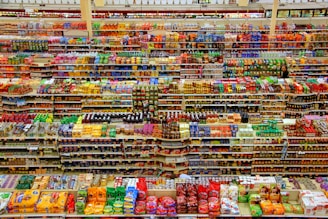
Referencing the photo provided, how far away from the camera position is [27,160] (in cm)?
940

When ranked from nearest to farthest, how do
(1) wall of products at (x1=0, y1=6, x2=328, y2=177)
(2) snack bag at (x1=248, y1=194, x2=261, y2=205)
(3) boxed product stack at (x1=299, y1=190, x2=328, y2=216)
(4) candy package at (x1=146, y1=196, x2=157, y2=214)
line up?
(3) boxed product stack at (x1=299, y1=190, x2=328, y2=216), (4) candy package at (x1=146, y1=196, x2=157, y2=214), (2) snack bag at (x1=248, y1=194, x2=261, y2=205), (1) wall of products at (x1=0, y1=6, x2=328, y2=177)

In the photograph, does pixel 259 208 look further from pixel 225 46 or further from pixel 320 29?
pixel 320 29

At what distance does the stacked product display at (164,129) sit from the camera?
22.2 feet

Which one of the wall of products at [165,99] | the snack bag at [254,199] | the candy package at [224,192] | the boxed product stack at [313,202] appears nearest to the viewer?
the boxed product stack at [313,202]

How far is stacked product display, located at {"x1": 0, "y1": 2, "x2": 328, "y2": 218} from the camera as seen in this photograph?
22.2 ft

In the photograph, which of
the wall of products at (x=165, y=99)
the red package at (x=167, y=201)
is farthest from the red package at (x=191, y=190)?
the wall of products at (x=165, y=99)

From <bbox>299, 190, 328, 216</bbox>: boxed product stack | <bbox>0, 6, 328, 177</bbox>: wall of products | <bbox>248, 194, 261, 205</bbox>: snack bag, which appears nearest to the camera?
<bbox>299, 190, 328, 216</bbox>: boxed product stack

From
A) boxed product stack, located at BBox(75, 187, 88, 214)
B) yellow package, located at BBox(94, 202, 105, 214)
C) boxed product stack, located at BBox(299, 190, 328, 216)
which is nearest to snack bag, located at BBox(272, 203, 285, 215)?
boxed product stack, located at BBox(299, 190, 328, 216)

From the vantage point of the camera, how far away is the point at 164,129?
9164 millimetres

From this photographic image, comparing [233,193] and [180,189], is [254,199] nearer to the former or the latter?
[233,193]

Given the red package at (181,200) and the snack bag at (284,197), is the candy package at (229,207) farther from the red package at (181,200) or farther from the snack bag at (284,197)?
the snack bag at (284,197)

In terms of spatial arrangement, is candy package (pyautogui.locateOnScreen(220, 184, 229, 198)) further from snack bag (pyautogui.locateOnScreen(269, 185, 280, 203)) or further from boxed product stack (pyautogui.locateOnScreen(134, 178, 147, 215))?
boxed product stack (pyautogui.locateOnScreen(134, 178, 147, 215))

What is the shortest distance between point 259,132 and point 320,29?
1129 centimetres

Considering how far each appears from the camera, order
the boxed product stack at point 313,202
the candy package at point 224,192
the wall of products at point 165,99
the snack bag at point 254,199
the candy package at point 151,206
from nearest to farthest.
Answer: the boxed product stack at point 313,202 < the candy package at point 151,206 < the snack bag at point 254,199 < the candy package at point 224,192 < the wall of products at point 165,99
